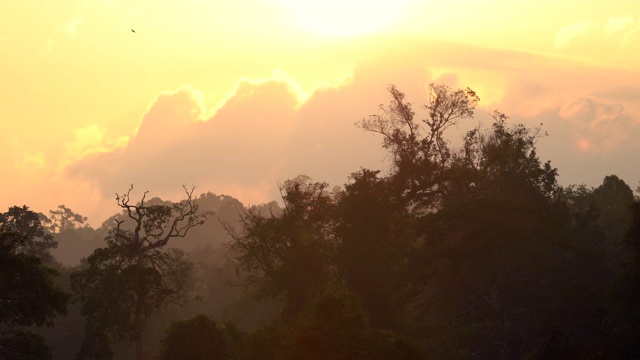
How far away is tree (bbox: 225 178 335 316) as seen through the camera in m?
56.8

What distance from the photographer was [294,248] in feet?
189

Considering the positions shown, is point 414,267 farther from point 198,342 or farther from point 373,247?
point 198,342

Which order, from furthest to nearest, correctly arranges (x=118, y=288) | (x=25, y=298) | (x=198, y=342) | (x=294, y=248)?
(x=118, y=288) < (x=294, y=248) < (x=198, y=342) < (x=25, y=298)

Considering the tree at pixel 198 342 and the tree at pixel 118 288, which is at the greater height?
the tree at pixel 118 288

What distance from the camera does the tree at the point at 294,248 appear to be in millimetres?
56844

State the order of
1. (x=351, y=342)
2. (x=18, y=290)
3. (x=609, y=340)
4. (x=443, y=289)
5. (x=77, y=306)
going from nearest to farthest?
(x=351, y=342)
(x=18, y=290)
(x=609, y=340)
(x=443, y=289)
(x=77, y=306)

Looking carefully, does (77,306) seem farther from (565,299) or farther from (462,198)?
(565,299)

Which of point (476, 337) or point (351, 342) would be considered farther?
point (476, 337)

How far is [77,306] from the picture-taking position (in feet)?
319

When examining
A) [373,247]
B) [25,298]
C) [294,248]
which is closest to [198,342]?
[294,248]

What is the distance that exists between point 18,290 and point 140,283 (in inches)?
923

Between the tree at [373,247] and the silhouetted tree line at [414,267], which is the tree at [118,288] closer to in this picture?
the silhouetted tree line at [414,267]

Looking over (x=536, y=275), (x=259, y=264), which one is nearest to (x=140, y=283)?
(x=259, y=264)

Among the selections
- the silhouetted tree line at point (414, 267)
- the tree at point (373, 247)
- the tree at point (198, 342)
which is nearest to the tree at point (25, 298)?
the silhouetted tree line at point (414, 267)
